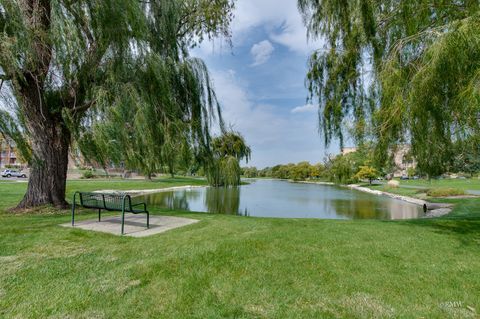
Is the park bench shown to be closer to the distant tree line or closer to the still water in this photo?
the distant tree line

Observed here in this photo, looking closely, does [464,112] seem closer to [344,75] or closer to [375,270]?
[375,270]

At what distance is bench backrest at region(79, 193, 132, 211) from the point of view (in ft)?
17.3

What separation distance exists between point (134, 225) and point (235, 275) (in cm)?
300

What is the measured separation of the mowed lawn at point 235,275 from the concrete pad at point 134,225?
372mm

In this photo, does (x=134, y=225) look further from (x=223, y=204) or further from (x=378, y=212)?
(x=378, y=212)

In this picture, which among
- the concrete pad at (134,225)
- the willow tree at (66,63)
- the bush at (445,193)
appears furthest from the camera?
the bush at (445,193)

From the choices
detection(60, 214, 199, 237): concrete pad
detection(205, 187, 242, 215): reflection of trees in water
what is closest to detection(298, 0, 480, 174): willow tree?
detection(60, 214, 199, 237): concrete pad

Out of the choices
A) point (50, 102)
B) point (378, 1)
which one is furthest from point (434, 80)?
point (50, 102)

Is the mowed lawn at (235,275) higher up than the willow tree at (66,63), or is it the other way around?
the willow tree at (66,63)

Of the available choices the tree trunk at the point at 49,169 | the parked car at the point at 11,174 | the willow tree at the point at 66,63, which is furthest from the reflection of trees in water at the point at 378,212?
the parked car at the point at 11,174

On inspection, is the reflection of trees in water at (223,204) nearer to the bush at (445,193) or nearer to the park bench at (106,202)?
the park bench at (106,202)

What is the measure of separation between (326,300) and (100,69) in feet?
18.6

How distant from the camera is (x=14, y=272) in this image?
286 cm

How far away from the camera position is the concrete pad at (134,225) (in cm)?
467
